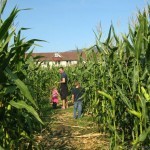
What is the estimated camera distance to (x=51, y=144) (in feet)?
22.1

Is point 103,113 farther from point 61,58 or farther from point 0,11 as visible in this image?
point 61,58

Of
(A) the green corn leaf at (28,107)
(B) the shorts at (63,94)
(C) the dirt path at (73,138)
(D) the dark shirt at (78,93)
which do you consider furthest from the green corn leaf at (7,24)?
(B) the shorts at (63,94)

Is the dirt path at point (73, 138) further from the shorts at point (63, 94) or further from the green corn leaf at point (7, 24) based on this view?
the shorts at point (63, 94)

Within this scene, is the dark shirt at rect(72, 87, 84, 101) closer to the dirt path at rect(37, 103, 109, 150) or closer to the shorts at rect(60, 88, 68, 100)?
the dirt path at rect(37, 103, 109, 150)

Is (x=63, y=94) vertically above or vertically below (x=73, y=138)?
above

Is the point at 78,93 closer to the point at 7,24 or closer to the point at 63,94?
the point at 63,94

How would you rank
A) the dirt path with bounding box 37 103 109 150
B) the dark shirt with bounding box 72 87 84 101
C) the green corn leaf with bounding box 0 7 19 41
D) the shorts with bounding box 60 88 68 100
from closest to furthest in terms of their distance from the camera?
the green corn leaf with bounding box 0 7 19 41, the dirt path with bounding box 37 103 109 150, the dark shirt with bounding box 72 87 84 101, the shorts with bounding box 60 88 68 100

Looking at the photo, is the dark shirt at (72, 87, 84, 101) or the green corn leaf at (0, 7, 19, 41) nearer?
the green corn leaf at (0, 7, 19, 41)

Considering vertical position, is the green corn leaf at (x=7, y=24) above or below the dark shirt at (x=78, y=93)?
above

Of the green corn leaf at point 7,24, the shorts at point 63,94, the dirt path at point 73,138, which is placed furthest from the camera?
the shorts at point 63,94

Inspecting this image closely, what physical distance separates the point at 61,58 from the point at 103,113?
234 ft

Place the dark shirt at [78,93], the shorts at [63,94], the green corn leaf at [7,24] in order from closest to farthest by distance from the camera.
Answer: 1. the green corn leaf at [7,24]
2. the dark shirt at [78,93]
3. the shorts at [63,94]

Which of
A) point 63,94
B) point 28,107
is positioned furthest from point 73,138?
point 63,94

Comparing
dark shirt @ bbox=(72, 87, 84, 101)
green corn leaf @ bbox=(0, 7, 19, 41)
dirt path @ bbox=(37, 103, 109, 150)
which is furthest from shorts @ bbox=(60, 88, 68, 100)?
green corn leaf @ bbox=(0, 7, 19, 41)
